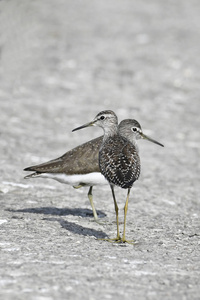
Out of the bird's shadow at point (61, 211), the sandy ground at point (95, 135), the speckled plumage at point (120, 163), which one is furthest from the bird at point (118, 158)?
the bird's shadow at point (61, 211)

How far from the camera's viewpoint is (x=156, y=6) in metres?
24.9

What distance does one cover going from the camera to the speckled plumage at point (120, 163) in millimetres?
6492

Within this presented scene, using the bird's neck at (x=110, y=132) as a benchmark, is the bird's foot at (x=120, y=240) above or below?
below

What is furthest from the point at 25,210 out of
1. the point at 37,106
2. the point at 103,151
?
the point at 37,106

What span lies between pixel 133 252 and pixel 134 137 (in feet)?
5.87

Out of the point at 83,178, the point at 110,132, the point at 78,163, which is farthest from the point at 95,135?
the point at 110,132

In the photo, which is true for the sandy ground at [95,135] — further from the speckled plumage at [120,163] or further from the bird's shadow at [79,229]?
the speckled plumage at [120,163]

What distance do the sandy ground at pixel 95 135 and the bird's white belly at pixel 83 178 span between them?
1.74ft

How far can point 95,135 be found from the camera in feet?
43.6

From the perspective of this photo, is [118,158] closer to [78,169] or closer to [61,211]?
[78,169]

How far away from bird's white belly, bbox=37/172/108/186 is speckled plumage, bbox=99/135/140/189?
2.38 feet

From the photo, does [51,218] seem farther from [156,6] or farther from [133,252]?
[156,6]

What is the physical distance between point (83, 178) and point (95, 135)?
5.38 metres

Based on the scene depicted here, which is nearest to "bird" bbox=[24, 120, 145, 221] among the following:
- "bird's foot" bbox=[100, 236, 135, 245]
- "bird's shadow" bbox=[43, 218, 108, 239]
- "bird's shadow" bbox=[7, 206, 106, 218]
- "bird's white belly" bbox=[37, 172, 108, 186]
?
"bird's white belly" bbox=[37, 172, 108, 186]
